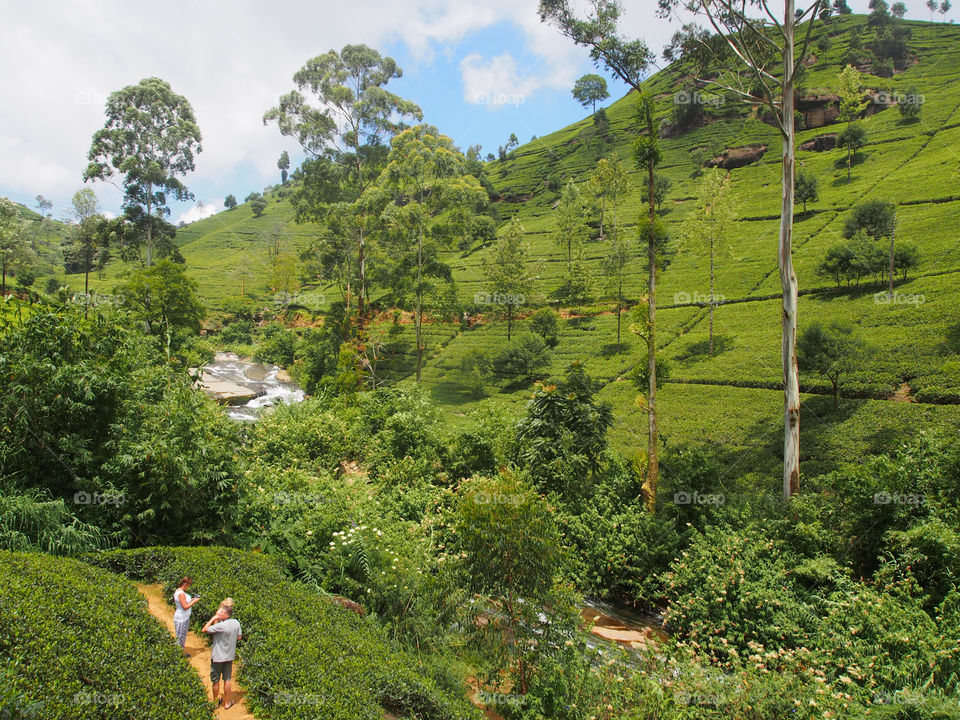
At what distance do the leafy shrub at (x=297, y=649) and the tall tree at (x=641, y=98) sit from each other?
9.21 m

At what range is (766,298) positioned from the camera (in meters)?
30.4

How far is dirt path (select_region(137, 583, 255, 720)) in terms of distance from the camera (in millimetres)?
6562

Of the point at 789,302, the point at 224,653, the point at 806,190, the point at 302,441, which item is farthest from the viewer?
the point at 806,190

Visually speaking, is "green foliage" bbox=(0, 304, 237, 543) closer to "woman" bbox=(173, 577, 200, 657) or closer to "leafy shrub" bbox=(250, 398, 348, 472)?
"woman" bbox=(173, 577, 200, 657)

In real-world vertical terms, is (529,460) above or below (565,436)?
below

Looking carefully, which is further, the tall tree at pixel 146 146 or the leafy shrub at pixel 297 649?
the tall tree at pixel 146 146

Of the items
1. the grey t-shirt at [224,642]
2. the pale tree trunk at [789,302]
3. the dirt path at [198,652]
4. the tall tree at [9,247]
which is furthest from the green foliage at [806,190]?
the tall tree at [9,247]

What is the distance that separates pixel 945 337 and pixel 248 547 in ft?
81.3

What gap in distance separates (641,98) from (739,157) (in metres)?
50.7

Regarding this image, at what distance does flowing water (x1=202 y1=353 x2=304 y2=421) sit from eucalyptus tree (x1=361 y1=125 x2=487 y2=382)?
8557mm

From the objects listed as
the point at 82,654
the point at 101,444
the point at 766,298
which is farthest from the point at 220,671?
the point at 766,298

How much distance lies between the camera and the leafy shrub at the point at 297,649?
21.5 feet

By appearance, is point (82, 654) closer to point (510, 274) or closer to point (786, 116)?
point (786, 116)

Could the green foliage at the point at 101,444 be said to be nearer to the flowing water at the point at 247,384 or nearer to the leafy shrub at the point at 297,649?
the leafy shrub at the point at 297,649
